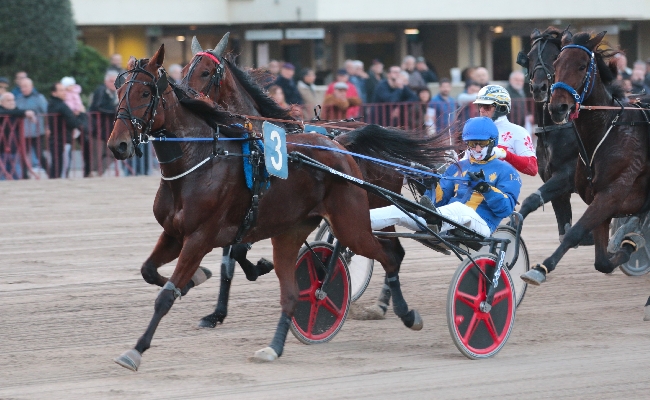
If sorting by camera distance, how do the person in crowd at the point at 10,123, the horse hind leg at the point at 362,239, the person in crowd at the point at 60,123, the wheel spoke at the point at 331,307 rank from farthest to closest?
the person in crowd at the point at 60,123, the person in crowd at the point at 10,123, the wheel spoke at the point at 331,307, the horse hind leg at the point at 362,239

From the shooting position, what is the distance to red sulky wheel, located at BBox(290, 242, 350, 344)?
634cm

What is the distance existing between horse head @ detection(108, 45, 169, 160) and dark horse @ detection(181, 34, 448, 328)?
1348mm

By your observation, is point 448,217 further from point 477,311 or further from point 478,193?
point 477,311

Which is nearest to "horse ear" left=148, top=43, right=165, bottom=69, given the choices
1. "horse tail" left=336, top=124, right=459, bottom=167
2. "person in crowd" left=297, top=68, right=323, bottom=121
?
"horse tail" left=336, top=124, right=459, bottom=167

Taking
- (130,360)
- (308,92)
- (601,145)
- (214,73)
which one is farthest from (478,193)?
(308,92)

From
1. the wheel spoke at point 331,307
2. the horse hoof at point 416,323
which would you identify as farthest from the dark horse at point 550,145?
the wheel spoke at point 331,307

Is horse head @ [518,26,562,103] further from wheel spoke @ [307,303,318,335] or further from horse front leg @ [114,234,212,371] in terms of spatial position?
horse front leg @ [114,234,212,371]

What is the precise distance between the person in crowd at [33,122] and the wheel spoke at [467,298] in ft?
31.4

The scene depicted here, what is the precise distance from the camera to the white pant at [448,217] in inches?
246

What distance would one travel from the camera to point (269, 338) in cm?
644

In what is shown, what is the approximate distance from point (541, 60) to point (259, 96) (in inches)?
98.4

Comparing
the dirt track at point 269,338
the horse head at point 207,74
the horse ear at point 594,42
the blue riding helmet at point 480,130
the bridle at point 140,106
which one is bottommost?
the dirt track at point 269,338

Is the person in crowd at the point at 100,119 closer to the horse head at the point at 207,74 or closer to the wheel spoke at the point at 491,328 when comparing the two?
the horse head at the point at 207,74

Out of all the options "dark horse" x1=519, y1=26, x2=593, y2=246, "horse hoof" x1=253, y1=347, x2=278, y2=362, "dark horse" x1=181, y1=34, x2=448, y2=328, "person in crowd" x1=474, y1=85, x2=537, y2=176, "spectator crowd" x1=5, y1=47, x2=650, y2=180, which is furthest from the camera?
"spectator crowd" x1=5, y1=47, x2=650, y2=180
